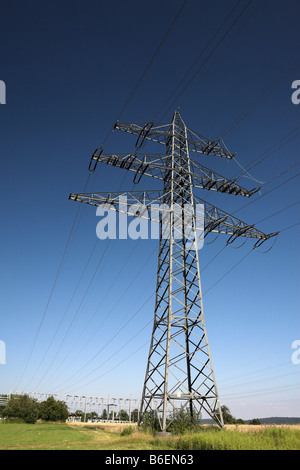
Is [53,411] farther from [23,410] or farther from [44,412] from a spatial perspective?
[23,410]

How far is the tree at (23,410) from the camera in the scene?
5711 cm

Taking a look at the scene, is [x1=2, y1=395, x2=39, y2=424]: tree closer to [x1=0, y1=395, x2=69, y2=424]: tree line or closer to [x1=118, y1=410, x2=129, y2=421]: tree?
[x1=0, y1=395, x2=69, y2=424]: tree line

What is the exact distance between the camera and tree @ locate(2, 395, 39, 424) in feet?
187

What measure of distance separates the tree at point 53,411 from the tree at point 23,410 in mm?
1306

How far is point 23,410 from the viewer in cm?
6322

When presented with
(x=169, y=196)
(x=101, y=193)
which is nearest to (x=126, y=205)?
(x=101, y=193)

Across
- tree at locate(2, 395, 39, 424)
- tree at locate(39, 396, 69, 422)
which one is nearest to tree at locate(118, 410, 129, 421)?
tree at locate(2, 395, 39, 424)

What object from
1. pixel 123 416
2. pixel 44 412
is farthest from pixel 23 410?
pixel 123 416

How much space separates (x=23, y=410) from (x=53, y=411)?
1020cm

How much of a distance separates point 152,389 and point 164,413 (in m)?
2.05

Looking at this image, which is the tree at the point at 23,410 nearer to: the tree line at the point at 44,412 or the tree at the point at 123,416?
the tree line at the point at 44,412

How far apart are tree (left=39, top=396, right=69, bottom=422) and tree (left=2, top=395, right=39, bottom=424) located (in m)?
1.31
